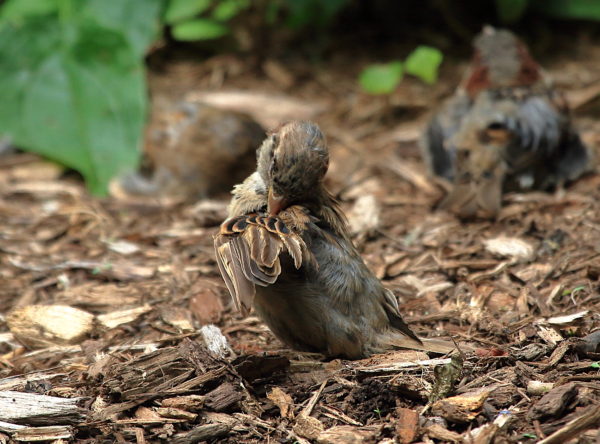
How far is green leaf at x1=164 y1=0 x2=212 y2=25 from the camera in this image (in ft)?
24.7

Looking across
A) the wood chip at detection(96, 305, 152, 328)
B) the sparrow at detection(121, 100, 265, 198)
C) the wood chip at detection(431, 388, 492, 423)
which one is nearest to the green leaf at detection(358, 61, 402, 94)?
the sparrow at detection(121, 100, 265, 198)

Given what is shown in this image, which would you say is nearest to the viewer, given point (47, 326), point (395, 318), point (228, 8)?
point (395, 318)

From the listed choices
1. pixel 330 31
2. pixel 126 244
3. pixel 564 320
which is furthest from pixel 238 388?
pixel 330 31

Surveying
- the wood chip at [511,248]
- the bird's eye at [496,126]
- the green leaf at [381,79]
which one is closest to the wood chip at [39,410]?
the wood chip at [511,248]

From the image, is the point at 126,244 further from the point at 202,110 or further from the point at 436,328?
the point at 436,328

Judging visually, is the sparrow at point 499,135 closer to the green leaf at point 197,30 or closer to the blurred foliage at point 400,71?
the blurred foliage at point 400,71

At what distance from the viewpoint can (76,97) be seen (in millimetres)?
6773

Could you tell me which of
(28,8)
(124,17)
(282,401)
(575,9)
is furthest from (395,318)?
(575,9)

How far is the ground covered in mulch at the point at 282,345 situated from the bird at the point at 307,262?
0.15m

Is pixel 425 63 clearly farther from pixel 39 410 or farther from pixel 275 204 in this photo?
pixel 39 410

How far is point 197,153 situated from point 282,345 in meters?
3.16

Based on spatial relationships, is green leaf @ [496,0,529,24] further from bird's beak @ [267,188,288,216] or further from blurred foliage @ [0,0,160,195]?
bird's beak @ [267,188,288,216]

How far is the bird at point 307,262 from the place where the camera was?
3514mm

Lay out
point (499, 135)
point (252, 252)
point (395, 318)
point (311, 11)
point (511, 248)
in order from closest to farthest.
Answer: point (252, 252), point (395, 318), point (511, 248), point (499, 135), point (311, 11)
